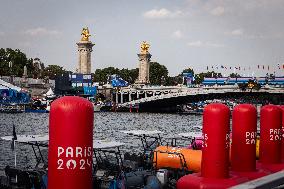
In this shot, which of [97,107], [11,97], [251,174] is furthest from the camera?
[97,107]

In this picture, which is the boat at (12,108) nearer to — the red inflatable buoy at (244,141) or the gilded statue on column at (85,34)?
the gilded statue on column at (85,34)

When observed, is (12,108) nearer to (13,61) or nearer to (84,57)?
(84,57)

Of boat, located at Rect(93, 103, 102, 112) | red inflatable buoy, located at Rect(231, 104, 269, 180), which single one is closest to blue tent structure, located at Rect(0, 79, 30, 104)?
boat, located at Rect(93, 103, 102, 112)

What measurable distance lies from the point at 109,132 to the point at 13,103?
5463 cm

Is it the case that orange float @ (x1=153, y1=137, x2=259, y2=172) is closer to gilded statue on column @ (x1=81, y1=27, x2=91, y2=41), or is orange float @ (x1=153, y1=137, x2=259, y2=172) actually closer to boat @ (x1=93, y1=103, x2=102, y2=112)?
boat @ (x1=93, y1=103, x2=102, y2=112)

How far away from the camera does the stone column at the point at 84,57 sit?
142875 mm

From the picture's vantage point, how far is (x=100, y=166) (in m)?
16.1

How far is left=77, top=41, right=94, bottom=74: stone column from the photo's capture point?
143 meters

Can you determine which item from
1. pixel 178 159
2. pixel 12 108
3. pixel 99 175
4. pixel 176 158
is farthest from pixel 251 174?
pixel 12 108

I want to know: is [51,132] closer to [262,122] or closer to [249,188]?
[249,188]

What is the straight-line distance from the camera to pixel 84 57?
143 meters

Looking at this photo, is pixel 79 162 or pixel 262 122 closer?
pixel 79 162

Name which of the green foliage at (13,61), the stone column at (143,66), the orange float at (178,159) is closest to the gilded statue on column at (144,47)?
the stone column at (143,66)

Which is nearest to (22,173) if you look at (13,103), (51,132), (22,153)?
(51,132)
